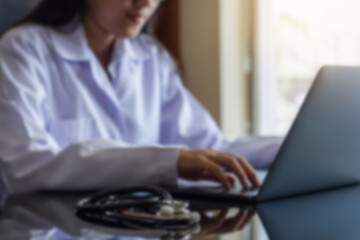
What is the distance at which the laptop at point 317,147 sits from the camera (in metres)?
0.73

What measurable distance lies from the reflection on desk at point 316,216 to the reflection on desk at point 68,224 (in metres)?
0.04

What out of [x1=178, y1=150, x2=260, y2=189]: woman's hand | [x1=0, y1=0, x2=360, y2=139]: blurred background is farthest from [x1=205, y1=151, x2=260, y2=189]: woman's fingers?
[x1=0, y1=0, x2=360, y2=139]: blurred background

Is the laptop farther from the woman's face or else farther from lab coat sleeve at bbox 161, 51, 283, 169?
the woman's face

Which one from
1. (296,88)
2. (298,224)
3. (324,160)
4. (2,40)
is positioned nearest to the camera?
(298,224)

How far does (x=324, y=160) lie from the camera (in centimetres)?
81

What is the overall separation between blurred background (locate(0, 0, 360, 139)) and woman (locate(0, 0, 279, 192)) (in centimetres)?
54

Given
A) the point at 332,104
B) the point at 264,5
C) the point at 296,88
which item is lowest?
the point at 296,88

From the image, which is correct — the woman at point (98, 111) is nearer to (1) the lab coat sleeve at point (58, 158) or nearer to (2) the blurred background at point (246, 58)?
(1) the lab coat sleeve at point (58, 158)

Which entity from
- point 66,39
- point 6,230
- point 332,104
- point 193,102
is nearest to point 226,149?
point 193,102

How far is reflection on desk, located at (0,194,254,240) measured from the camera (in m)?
0.65

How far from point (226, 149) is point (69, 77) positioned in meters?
0.40

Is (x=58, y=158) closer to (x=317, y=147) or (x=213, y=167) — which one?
(x=213, y=167)

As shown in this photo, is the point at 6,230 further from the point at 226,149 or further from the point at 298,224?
the point at 226,149

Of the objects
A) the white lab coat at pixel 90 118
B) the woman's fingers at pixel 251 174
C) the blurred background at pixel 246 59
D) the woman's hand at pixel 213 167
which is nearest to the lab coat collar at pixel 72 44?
the white lab coat at pixel 90 118
